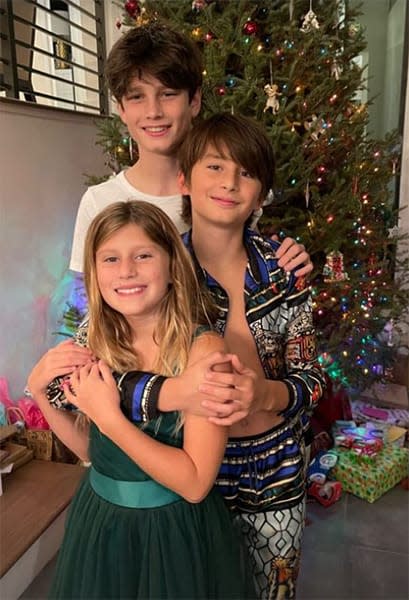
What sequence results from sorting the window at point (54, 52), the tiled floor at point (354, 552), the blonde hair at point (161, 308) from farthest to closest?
the window at point (54, 52) → the tiled floor at point (354, 552) → the blonde hair at point (161, 308)

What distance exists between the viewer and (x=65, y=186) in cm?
282

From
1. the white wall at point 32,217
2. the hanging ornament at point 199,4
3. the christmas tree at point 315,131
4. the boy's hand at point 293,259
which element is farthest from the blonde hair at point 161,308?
the hanging ornament at point 199,4

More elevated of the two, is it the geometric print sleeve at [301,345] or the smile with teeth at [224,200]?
the smile with teeth at [224,200]

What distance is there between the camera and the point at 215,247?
1098 mm

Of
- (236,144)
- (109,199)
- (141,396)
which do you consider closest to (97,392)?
(141,396)

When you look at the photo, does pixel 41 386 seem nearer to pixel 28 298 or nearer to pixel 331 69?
pixel 28 298

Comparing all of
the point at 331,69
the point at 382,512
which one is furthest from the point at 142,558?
the point at 331,69

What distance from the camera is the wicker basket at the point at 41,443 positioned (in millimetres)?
2199

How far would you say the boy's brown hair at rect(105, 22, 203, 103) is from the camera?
4.21 ft

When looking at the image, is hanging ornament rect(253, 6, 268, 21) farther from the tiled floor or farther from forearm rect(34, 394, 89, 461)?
the tiled floor

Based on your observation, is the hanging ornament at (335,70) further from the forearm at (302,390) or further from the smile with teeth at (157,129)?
the forearm at (302,390)

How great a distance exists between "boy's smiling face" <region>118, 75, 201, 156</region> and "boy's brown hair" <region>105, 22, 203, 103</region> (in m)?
0.02

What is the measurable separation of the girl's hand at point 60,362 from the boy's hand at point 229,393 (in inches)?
9.5

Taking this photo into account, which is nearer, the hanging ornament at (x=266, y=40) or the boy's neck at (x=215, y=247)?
the boy's neck at (x=215, y=247)
